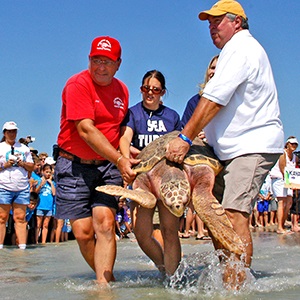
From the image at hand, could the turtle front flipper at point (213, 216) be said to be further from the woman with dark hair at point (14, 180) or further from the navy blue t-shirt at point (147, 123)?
the woman with dark hair at point (14, 180)

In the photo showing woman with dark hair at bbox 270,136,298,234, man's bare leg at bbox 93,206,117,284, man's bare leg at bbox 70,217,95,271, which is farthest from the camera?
woman with dark hair at bbox 270,136,298,234

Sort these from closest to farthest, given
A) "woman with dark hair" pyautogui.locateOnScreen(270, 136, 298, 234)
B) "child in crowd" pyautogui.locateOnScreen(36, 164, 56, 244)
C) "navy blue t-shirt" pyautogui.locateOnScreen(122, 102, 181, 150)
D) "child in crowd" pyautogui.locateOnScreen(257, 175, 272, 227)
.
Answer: "navy blue t-shirt" pyautogui.locateOnScreen(122, 102, 181, 150) → "child in crowd" pyautogui.locateOnScreen(36, 164, 56, 244) → "woman with dark hair" pyautogui.locateOnScreen(270, 136, 298, 234) → "child in crowd" pyautogui.locateOnScreen(257, 175, 272, 227)

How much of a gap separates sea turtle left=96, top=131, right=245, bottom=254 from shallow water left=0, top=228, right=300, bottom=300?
1.34 ft

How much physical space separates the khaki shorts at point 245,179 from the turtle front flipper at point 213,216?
0.51 feet

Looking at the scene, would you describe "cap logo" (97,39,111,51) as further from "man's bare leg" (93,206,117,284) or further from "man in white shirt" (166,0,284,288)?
"man's bare leg" (93,206,117,284)

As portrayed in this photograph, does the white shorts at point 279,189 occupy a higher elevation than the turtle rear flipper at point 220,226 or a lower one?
higher

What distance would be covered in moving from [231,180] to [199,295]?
0.92 meters

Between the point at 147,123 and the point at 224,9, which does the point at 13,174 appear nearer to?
the point at 147,123

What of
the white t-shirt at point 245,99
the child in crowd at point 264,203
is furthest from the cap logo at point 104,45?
the child in crowd at point 264,203

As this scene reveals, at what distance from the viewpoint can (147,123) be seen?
18.0 ft

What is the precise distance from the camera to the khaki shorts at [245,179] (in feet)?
14.1

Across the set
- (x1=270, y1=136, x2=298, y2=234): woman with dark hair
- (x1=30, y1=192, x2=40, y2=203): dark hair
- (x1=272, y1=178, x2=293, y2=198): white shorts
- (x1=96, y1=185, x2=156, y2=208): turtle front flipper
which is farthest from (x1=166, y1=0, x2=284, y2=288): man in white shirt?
(x1=272, y1=178, x2=293, y2=198): white shorts

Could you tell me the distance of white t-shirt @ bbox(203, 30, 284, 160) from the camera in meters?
4.22

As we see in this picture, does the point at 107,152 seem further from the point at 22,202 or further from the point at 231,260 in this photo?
the point at 22,202
